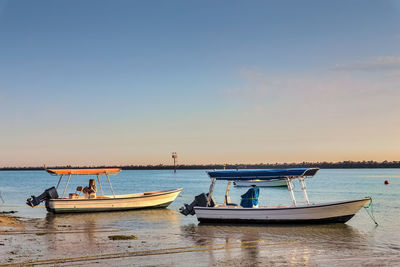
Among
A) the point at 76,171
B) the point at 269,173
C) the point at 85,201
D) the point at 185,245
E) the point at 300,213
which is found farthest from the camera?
the point at 76,171

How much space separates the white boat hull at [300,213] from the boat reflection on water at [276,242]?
450mm

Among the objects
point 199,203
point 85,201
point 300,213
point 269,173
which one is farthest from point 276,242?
point 85,201

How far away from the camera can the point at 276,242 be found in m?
18.0

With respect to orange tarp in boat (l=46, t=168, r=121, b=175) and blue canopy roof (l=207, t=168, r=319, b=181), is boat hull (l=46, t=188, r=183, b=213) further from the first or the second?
blue canopy roof (l=207, t=168, r=319, b=181)

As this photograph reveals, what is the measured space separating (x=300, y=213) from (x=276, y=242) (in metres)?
4.72

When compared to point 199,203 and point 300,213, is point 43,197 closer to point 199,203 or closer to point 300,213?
point 199,203

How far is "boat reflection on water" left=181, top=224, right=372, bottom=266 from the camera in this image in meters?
14.9

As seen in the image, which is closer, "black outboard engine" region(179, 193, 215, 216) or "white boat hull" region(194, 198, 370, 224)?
"white boat hull" region(194, 198, 370, 224)

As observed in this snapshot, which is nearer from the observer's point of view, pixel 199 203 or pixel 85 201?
pixel 199 203

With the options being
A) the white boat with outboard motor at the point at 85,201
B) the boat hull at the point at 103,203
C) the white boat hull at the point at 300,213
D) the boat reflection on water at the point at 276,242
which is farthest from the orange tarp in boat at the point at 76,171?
the white boat hull at the point at 300,213

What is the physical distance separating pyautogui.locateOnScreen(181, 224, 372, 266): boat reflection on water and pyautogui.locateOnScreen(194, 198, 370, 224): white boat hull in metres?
0.45

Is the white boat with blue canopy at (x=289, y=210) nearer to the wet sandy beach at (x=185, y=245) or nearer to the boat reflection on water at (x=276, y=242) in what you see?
the boat reflection on water at (x=276, y=242)

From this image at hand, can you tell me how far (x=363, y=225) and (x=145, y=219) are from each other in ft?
43.6

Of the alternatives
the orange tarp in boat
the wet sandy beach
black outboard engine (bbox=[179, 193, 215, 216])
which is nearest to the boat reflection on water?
the wet sandy beach
